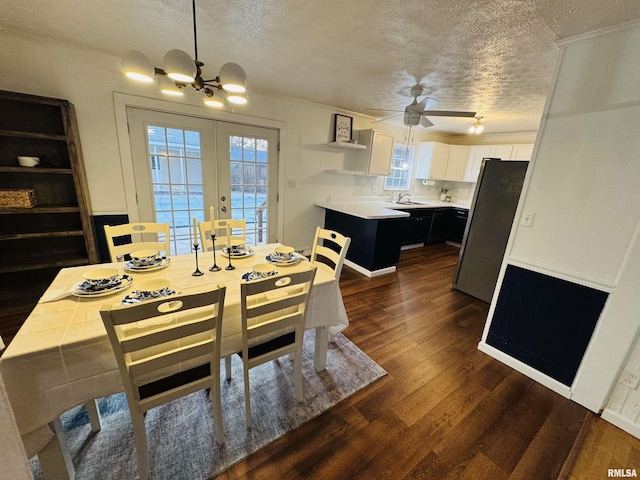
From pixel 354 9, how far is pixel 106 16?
171cm

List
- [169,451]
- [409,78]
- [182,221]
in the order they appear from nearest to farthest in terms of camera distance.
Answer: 1. [169,451]
2. [409,78]
3. [182,221]

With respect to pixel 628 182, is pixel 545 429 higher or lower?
lower

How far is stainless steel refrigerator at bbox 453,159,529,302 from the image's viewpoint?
268cm

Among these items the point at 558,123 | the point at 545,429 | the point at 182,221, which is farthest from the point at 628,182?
the point at 182,221

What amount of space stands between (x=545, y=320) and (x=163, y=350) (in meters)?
2.53

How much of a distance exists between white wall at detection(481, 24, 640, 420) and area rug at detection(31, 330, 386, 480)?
147 centimetres

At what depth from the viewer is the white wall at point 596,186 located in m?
1.48

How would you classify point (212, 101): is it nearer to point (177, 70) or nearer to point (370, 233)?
point (177, 70)

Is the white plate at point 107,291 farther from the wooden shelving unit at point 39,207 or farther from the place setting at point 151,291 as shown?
the wooden shelving unit at point 39,207

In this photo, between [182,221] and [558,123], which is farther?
[182,221]

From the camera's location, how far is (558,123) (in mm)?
1711

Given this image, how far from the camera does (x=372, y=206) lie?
4.30 m

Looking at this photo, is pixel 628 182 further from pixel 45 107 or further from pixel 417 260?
pixel 45 107

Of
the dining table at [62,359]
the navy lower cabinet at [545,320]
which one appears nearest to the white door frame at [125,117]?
the dining table at [62,359]
